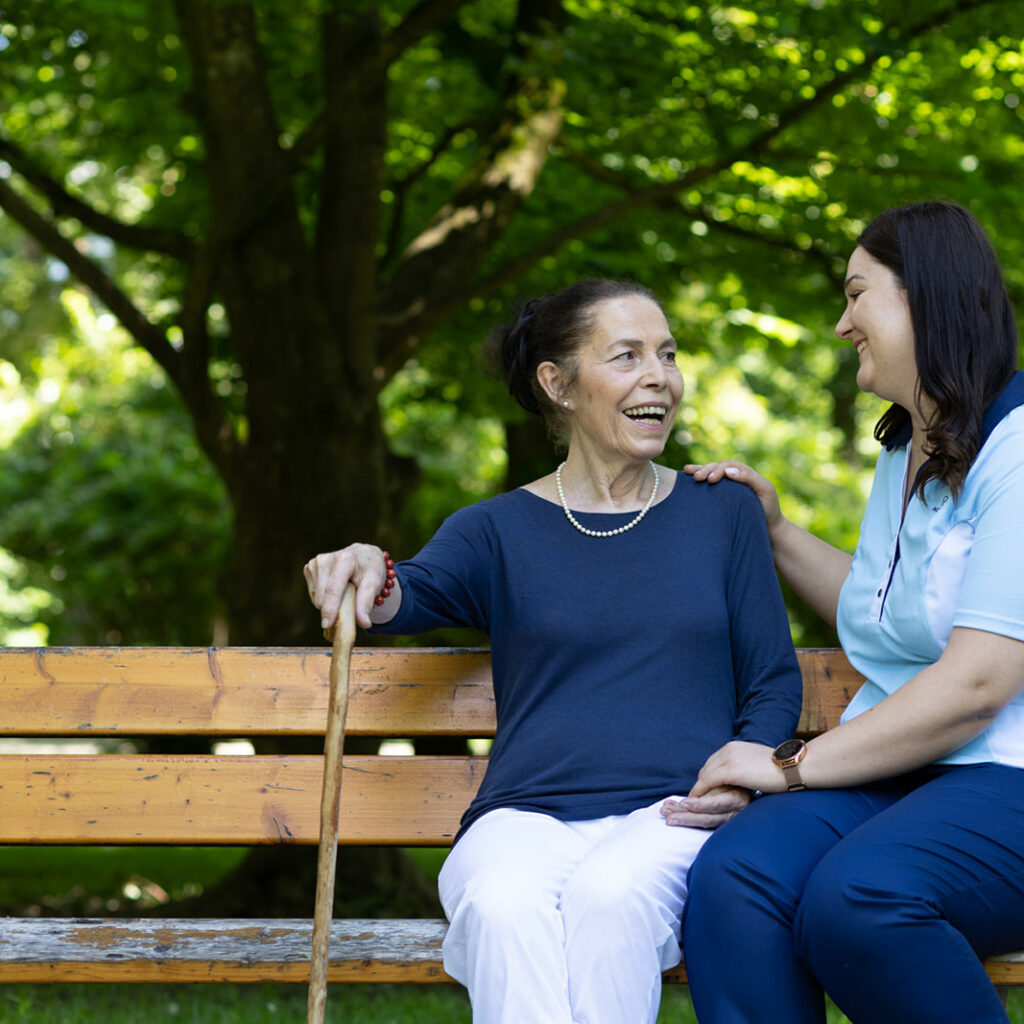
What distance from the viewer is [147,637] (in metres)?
10.2

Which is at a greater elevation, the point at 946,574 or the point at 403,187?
the point at 403,187

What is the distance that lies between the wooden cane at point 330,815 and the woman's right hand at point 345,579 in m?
0.02

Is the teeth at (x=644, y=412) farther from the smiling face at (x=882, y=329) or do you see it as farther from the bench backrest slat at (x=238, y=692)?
the bench backrest slat at (x=238, y=692)

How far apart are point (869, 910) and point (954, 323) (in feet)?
3.69

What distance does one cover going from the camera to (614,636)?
276 centimetres

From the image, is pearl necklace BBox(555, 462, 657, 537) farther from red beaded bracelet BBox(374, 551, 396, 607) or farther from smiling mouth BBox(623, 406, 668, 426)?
red beaded bracelet BBox(374, 551, 396, 607)

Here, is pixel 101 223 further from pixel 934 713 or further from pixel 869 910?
pixel 869 910

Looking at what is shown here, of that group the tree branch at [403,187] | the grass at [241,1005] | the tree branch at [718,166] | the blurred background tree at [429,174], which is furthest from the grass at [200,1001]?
the tree branch at [403,187]

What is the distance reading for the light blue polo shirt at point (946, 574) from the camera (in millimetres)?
2377

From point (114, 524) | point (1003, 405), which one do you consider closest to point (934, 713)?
→ point (1003, 405)

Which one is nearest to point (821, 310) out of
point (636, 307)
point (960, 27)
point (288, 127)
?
point (960, 27)

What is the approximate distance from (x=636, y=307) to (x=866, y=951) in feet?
5.00

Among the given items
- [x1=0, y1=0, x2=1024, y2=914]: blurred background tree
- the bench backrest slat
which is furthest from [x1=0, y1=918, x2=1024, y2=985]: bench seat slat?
[x1=0, y1=0, x2=1024, y2=914]: blurred background tree

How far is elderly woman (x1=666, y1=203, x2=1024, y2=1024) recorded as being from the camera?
219cm
